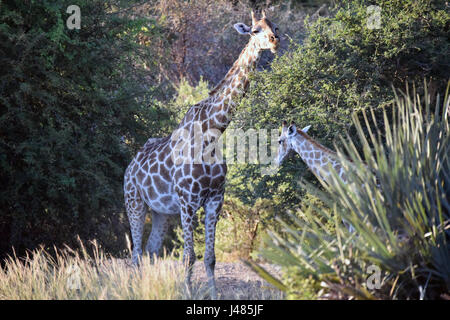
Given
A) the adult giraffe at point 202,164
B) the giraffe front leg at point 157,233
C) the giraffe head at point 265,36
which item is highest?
the giraffe head at point 265,36

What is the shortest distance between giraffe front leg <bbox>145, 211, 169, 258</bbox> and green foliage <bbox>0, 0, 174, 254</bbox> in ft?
3.99

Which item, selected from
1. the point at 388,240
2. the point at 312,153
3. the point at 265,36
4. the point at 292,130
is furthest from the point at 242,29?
the point at 388,240

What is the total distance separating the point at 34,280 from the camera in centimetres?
662

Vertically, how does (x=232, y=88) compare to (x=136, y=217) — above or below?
above

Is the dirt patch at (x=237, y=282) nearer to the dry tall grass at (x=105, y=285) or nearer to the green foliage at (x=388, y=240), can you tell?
the dry tall grass at (x=105, y=285)

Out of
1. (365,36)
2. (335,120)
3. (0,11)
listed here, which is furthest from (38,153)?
(365,36)

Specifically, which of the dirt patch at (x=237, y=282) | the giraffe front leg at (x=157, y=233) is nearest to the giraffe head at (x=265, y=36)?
the dirt patch at (x=237, y=282)

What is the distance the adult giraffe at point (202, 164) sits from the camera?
24.3 ft

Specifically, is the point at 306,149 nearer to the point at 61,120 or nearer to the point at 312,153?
the point at 312,153

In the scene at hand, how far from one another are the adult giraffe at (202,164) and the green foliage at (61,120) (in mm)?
1927

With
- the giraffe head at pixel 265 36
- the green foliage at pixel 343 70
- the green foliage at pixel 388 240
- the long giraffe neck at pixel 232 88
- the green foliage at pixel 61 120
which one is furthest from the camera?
the green foliage at pixel 343 70

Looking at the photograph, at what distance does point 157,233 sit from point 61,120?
8.42 ft

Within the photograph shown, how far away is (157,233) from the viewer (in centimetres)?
892
